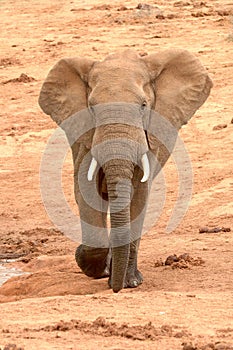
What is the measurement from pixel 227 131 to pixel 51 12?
9.22 metres

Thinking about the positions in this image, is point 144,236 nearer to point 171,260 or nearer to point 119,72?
point 171,260

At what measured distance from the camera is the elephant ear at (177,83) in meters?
7.87

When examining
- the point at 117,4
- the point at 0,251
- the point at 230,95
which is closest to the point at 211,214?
the point at 0,251

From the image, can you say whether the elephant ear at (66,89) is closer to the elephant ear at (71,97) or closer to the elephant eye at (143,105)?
the elephant ear at (71,97)

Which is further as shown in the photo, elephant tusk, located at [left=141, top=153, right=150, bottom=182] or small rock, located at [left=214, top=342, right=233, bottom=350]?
elephant tusk, located at [left=141, top=153, right=150, bottom=182]

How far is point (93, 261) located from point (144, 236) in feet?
6.07

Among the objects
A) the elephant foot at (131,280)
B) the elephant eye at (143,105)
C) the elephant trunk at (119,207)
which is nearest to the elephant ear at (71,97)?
the elephant eye at (143,105)

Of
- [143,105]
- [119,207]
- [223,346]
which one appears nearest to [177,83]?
[143,105]

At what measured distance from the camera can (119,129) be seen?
712 cm

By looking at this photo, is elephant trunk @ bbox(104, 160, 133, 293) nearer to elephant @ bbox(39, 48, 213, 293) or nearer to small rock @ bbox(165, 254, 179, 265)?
elephant @ bbox(39, 48, 213, 293)

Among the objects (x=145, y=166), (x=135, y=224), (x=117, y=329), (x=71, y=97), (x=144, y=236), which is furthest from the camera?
(x=144, y=236)

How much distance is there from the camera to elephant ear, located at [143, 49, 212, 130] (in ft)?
25.8

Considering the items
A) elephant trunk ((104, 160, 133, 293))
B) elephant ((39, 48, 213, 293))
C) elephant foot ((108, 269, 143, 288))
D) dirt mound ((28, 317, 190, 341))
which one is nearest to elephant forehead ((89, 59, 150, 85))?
elephant ((39, 48, 213, 293))

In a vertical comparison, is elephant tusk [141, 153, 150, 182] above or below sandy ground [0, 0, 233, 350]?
above
